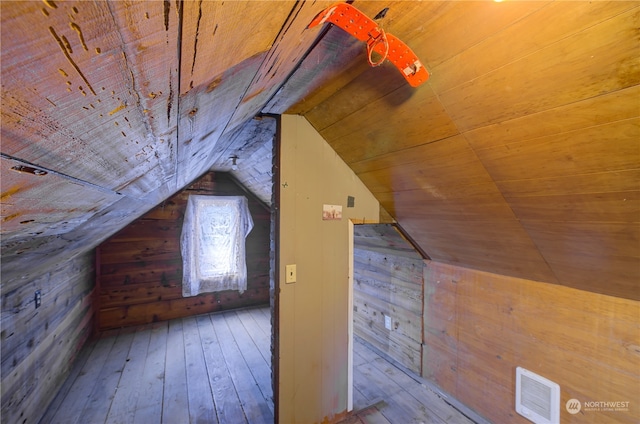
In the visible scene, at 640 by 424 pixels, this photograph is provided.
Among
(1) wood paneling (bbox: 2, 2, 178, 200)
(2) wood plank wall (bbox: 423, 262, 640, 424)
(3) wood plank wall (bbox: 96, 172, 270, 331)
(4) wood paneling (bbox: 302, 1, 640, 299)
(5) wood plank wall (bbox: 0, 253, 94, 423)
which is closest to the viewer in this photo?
(1) wood paneling (bbox: 2, 2, 178, 200)

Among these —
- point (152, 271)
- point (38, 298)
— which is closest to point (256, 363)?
point (38, 298)

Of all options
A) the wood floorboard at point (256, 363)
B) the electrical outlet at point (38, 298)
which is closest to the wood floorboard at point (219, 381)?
the wood floorboard at point (256, 363)

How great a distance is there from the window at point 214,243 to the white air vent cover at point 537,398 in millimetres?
3375

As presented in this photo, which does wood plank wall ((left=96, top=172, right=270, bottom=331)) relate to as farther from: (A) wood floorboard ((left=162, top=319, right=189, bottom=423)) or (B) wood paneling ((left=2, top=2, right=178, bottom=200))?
(B) wood paneling ((left=2, top=2, right=178, bottom=200))

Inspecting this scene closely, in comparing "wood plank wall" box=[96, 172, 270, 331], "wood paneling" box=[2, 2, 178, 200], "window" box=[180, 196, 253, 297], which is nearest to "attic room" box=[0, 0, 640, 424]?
"wood paneling" box=[2, 2, 178, 200]

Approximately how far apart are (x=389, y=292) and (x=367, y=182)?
1326mm

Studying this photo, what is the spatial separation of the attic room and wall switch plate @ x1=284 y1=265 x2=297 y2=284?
13 mm

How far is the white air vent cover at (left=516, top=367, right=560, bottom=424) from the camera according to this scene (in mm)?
1484

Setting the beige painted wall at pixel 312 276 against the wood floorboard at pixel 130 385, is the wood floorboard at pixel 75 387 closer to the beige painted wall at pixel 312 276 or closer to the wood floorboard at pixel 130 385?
the wood floorboard at pixel 130 385

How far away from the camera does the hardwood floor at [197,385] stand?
1.91 meters

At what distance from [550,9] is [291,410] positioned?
2.16m

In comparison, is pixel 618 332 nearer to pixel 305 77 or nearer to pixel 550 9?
pixel 550 9

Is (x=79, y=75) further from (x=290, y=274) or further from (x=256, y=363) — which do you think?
(x=256, y=363)

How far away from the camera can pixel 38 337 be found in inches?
→ 71.9
